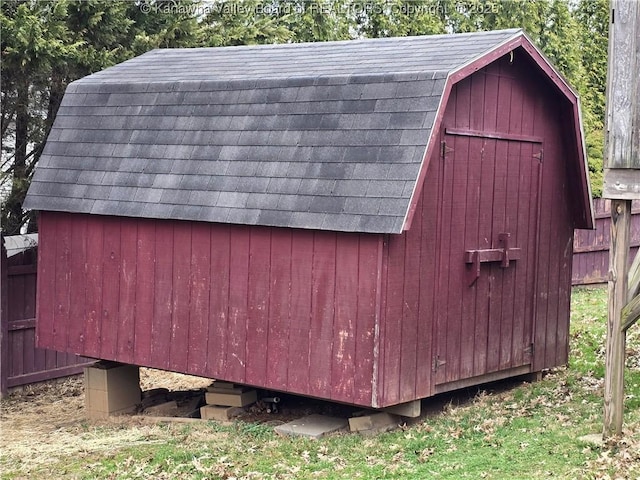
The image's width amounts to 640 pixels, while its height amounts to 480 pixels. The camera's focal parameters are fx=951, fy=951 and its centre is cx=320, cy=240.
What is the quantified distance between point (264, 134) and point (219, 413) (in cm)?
317

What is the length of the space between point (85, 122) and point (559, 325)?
20.0 ft

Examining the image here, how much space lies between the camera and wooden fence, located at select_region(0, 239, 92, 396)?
12828mm

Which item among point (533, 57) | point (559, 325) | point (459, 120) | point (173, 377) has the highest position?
point (533, 57)

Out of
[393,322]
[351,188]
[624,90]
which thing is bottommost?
[393,322]

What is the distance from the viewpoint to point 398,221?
27.5ft

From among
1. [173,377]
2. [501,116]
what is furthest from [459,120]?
[173,377]

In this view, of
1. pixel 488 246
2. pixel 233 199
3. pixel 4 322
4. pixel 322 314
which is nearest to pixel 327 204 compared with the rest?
pixel 322 314

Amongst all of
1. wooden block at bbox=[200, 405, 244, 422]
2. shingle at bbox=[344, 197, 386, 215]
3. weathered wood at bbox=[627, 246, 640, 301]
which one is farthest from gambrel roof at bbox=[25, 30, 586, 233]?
wooden block at bbox=[200, 405, 244, 422]

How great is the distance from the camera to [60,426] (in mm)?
11336

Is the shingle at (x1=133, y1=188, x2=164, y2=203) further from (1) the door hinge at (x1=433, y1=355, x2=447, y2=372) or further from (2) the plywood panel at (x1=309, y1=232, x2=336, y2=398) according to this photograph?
(1) the door hinge at (x1=433, y1=355, x2=447, y2=372)

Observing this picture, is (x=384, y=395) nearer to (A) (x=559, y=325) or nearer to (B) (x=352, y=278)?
(B) (x=352, y=278)

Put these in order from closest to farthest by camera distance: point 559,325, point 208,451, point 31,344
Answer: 1. point 208,451
2. point 559,325
3. point 31,344

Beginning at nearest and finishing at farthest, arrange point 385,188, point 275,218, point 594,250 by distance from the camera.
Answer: point 385,188
point 275,218
point 594,250

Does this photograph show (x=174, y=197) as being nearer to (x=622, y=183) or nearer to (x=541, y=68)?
(x=541, y=68)
